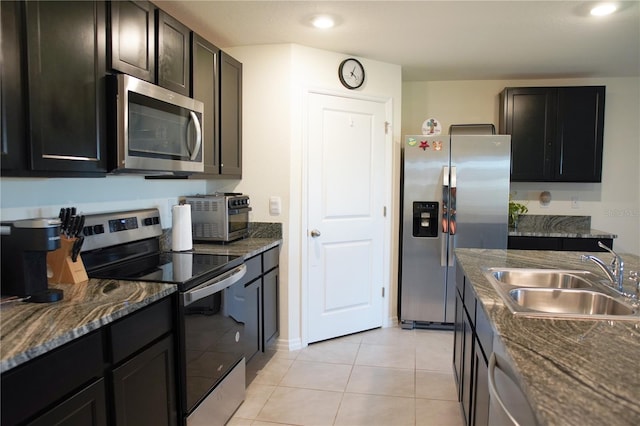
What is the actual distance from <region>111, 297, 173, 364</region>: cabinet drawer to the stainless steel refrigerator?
238 centimetres

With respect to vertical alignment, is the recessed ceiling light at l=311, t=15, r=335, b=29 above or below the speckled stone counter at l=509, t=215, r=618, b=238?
above

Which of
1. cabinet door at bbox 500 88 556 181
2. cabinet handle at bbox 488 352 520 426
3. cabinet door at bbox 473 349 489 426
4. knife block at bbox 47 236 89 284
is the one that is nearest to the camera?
cabinet handle at bbox 488 352 520 426

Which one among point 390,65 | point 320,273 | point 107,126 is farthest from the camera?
point 390,65

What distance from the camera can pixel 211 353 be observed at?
79.9 inches

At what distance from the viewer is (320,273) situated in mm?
3260

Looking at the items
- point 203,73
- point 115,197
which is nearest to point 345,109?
point 203,73

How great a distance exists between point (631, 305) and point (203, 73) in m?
2.41

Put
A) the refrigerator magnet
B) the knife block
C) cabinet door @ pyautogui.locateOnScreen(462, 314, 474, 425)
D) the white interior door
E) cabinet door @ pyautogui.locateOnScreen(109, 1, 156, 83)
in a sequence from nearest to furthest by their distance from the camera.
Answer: the knife block → cabinet door @ pyautogui.locateOnScreen(109, 1, 156, 83) → cabinet door @ pyautogui.locateOnScreen(462, 314, 474, 425) → the white interior door → the refrigerator magnet

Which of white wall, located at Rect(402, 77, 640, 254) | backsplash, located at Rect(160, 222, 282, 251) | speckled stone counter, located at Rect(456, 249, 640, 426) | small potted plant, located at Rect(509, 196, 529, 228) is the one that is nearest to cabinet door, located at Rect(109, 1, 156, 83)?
backsplash, located at Rect(160, 222, 282, 251)

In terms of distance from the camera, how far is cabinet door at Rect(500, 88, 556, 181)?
3787 millimetres

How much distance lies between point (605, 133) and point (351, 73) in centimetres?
264

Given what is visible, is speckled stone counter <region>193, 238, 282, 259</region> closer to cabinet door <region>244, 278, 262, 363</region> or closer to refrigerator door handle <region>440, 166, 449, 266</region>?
cabinet door <region>244, 278, 262, 363</region>

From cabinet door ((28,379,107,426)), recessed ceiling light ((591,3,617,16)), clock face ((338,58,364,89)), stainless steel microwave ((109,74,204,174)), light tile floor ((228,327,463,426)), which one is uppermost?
recessed ceiling light ((591,3,617,16))

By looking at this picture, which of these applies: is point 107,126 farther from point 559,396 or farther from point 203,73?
point 559,396
